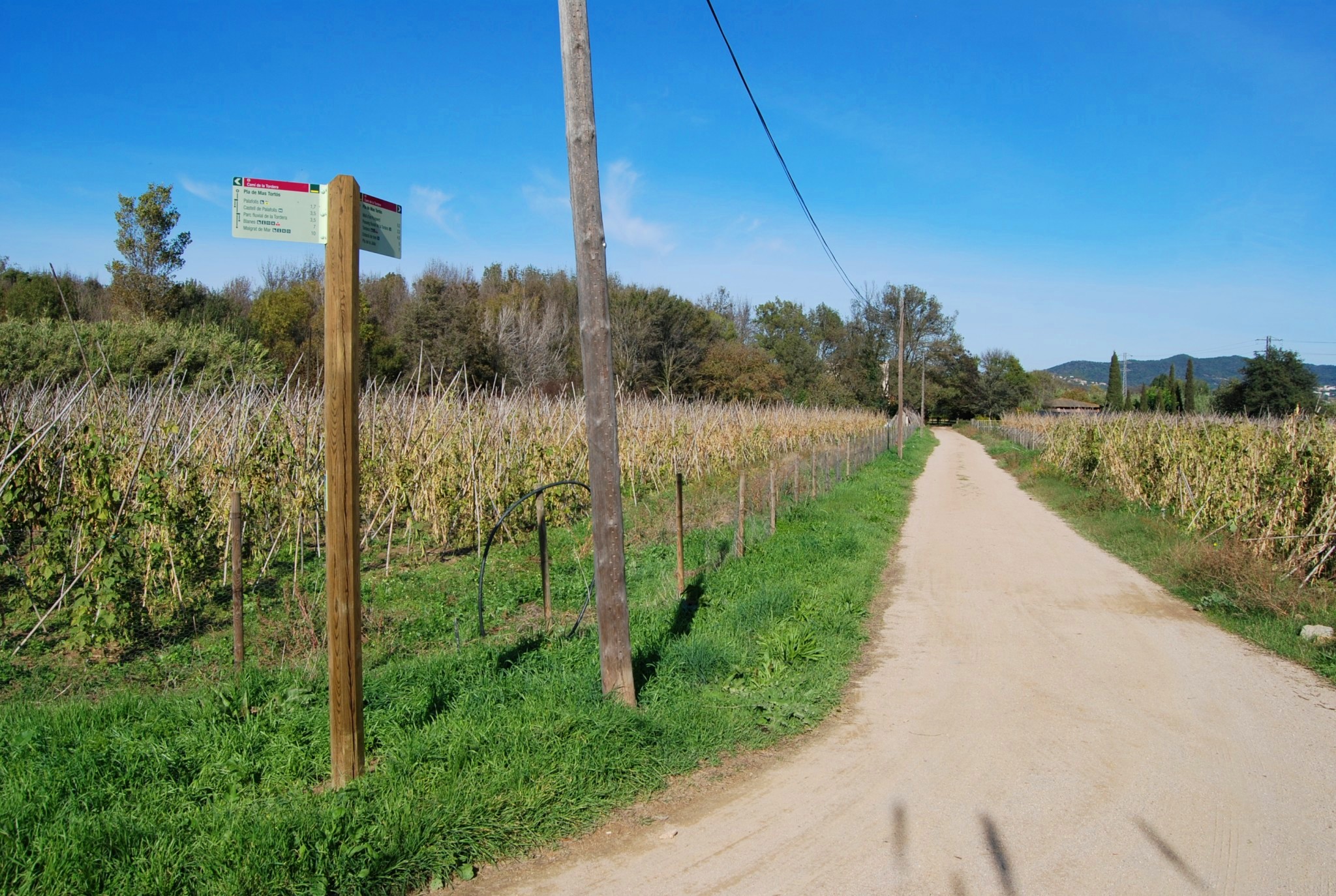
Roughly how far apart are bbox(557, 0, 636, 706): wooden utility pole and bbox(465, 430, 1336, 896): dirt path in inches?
47.6

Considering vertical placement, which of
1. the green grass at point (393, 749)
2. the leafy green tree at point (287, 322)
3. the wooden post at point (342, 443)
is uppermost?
the leafy green tree at point (287, 322)

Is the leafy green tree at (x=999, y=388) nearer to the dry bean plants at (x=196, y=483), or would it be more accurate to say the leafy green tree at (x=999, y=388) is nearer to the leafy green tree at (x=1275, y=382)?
the leafy green tree at (x=1275, y=382)

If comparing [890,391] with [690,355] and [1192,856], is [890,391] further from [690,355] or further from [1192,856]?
[1192,856]

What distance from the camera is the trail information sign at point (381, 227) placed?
12.4 ft

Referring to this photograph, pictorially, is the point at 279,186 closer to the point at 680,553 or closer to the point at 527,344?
the point at 680,553

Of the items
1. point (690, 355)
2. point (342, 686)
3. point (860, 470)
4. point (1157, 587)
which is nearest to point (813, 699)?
point (342, 686)

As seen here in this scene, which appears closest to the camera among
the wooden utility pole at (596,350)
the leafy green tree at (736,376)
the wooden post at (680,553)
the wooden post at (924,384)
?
the wooden utility pole at (596,350)

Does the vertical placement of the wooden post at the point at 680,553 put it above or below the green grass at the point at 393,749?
above

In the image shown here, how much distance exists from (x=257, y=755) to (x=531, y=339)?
36.8 m

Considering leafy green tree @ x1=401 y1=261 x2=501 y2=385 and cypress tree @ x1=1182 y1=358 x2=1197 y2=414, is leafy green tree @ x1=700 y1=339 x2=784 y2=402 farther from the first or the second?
cypress tree @ x1=1182 y1=358 x2=1197 y2=414

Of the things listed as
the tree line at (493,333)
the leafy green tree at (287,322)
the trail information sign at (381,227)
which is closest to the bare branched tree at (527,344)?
the tree line at (493,333)

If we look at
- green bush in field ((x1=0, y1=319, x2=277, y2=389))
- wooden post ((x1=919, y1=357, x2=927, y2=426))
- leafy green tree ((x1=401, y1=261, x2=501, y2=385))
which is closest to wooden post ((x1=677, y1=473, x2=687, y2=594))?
green bush in field ((x1=0, y1=319, x2=277, y2=389))

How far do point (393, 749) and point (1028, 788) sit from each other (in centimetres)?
340

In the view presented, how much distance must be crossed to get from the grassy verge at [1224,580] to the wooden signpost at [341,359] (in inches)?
278
